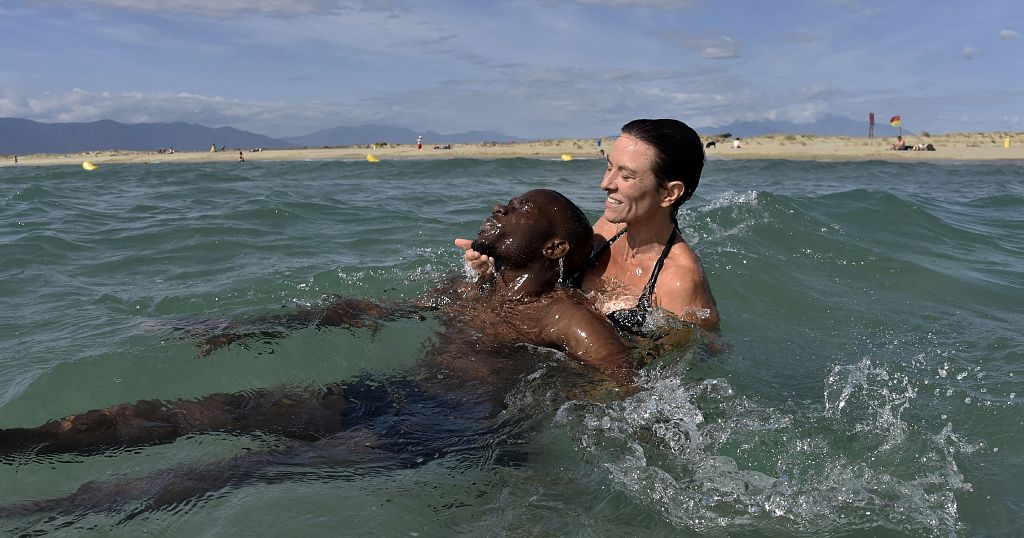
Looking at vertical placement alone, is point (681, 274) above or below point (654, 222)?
below

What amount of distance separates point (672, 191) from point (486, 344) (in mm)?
1294

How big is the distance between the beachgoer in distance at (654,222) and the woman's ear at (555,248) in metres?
0.32

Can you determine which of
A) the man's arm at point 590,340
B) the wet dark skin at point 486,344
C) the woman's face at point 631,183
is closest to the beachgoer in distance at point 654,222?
the woman's face at point 631,183

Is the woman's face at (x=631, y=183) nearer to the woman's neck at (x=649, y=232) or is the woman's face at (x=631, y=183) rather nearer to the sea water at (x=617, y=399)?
the woman's neck at (x=649, y=232)

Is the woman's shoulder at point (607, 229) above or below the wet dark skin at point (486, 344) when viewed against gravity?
above

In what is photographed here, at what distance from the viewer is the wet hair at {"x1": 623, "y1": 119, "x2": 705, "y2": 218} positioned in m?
4.08

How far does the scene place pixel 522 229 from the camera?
159 inches

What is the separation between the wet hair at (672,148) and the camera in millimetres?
4078

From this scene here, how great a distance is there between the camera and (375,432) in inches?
139

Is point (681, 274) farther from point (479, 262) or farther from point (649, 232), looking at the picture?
point (479, 262)

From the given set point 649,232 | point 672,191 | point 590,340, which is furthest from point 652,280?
point 590,340

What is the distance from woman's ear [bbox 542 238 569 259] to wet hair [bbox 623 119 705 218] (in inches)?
23.8

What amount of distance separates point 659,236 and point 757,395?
108cm

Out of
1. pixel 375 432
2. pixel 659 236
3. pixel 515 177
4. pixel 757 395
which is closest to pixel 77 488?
pixel 375 432
